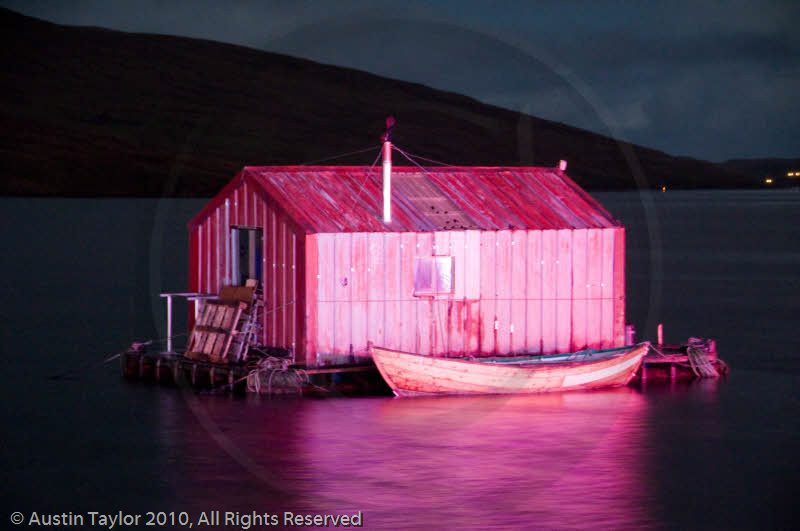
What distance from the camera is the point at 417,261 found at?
31.6 m

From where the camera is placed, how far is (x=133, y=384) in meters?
34.7

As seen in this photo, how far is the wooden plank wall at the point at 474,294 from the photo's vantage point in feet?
100

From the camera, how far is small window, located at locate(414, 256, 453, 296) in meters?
31.6

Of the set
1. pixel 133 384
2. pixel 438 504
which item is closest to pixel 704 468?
pixel 438 504

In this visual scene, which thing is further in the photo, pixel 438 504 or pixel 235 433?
pixel 235 433

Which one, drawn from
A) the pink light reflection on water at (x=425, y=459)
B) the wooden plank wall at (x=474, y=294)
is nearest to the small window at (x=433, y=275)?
the wooden plank wall at (x=474, y=294)

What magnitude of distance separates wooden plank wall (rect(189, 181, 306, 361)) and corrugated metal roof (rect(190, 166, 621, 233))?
38 centimetres

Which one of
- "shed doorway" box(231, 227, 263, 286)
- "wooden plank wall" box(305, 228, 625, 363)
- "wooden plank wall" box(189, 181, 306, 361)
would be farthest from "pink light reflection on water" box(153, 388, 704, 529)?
"shed doorway" box(231, 227, 263, 286)

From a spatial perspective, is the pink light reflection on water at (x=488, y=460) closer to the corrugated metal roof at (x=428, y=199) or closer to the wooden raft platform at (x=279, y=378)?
the wooden raft platform at (x=279, y=378)

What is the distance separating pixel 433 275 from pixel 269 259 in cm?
390

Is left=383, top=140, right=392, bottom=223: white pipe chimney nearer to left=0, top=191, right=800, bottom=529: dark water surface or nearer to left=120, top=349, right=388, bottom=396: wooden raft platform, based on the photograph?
left=120, top=349, right=388, bottom=396: wooden raft platform

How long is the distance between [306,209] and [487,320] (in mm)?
5058

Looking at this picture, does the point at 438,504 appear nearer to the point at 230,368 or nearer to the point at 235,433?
the point at 235,433

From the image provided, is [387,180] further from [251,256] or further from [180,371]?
[180,371]
